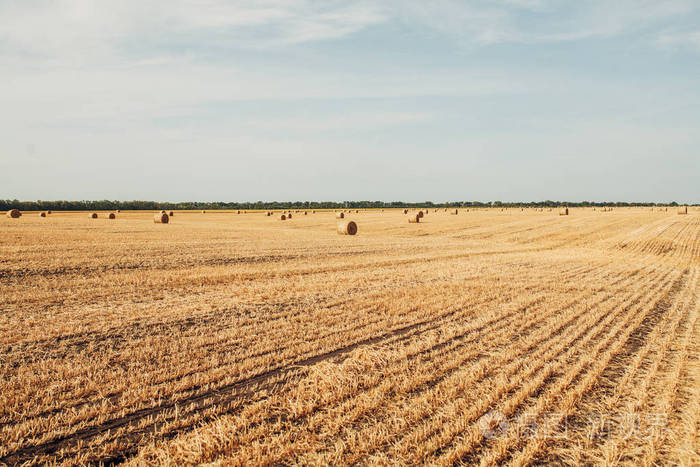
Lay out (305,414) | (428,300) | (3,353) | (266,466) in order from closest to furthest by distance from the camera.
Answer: (266,466) → (305,414) → (3,353) → (428,300)

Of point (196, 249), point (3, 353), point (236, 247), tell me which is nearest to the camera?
point (3, 353)

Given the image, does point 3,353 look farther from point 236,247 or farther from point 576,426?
point 236,247

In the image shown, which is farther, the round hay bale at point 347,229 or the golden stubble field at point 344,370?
the round hay bale at point 347,229

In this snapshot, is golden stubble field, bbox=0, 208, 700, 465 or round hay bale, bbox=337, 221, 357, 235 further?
round hay bale, bbox=337, 221, 357, 235

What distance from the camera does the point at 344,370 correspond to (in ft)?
19.1

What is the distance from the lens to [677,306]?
10469 mm

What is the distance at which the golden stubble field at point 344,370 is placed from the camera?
13.7ft

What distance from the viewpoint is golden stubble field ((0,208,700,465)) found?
4176 mm

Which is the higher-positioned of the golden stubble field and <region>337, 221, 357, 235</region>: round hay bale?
<region>337, 221, 357, 235</region>: round hay bale

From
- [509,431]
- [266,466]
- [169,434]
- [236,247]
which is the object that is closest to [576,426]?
[509,431]

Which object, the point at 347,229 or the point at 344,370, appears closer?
the point at 344,370

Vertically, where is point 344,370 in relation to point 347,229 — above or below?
below

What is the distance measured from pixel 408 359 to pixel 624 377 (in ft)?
9.76

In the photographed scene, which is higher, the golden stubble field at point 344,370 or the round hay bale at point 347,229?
the round hay bale at point 347,229
